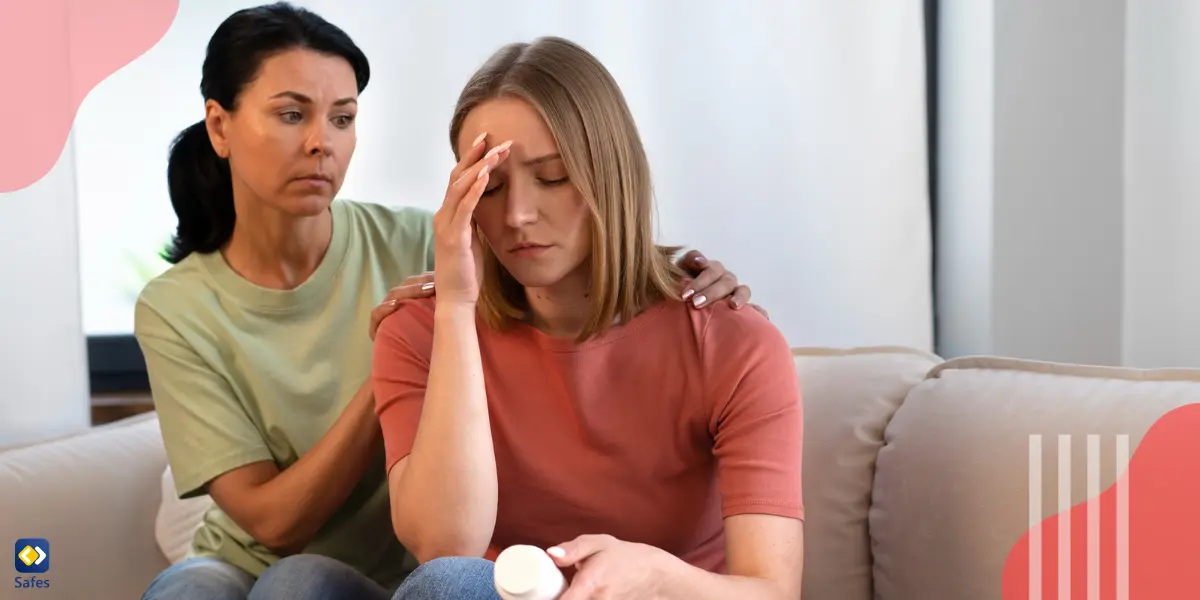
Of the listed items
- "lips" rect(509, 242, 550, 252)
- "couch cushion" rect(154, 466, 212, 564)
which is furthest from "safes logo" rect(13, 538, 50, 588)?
"lips" rect(509, 242, 550, 252)

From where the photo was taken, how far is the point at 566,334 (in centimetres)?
139

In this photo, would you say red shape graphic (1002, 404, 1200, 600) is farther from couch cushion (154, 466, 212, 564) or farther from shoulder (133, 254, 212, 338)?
couch cushion (154, 466, 212, 564)

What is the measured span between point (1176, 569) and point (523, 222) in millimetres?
847

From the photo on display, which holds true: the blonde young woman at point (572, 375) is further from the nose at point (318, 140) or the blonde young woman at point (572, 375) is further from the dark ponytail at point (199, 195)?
the dark ponytail at point (199, 195)

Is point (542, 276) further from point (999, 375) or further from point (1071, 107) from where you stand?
point (1071, 107)

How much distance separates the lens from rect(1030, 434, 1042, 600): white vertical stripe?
1400 millimetres

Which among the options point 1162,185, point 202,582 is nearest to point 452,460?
point 202,582

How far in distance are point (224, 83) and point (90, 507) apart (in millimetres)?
846

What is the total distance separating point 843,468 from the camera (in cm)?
168

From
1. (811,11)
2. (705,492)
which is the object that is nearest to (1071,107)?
(811,11)

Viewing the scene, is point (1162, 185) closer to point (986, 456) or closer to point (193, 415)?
point (986, 456)

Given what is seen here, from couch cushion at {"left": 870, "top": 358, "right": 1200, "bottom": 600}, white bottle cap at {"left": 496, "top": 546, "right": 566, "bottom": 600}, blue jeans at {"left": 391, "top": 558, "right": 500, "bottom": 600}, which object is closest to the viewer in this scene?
white bottle cap at {"left": 496, "top": 546, "right": 566, "bottom": 600}

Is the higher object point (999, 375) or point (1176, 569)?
point (999, 375)

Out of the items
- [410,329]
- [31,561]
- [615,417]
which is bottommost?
[31,561]
